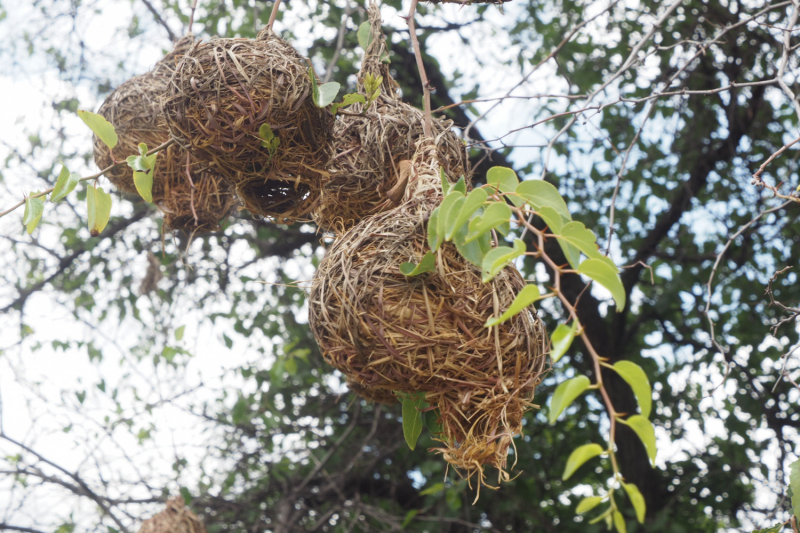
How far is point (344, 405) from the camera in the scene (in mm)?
3020

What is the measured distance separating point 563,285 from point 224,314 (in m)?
1.31

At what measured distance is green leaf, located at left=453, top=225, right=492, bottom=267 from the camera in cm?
66

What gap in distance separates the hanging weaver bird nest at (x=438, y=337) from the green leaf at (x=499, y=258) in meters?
0.17

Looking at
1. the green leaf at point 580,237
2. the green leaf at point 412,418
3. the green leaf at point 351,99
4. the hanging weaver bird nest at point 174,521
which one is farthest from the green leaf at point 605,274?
the hanging weaver bird nest at point 174,521

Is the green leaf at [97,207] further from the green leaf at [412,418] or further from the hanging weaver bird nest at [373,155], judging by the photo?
the green leaf at [412,418]

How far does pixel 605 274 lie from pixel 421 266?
0.25 meters

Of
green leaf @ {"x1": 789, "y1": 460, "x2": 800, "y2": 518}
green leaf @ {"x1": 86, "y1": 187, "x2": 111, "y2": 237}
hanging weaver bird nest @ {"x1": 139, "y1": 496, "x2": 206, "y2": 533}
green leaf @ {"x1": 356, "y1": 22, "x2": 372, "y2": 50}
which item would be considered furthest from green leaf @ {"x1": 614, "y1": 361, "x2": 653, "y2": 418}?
hanging weaver bird nest @ {"x1": 139, "y1": 496, "x2": 206, "y2": 533}

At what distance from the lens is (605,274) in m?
0.55

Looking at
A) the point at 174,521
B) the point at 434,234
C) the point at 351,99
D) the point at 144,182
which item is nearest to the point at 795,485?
the point at 434,234

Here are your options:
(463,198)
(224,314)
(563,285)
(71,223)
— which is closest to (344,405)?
(224,314)

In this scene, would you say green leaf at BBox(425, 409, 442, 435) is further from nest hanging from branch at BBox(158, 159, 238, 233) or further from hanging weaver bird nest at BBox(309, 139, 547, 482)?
nest hanging from branch at BBox(158, 159, 238, 233)

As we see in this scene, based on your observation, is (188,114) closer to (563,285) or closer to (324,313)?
(324,313)

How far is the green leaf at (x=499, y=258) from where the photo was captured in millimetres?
563

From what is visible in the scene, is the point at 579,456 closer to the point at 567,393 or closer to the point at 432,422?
the point at 567,393
